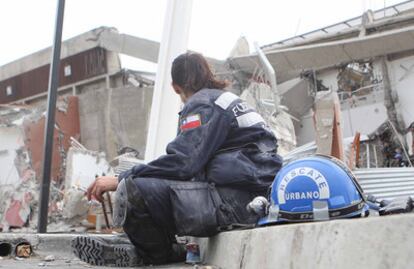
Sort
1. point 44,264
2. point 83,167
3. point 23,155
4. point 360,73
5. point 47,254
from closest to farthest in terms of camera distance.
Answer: point 44,264 → point 47,254 → point 83,167 → point 23,155 → point 360,73

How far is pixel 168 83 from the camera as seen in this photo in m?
7.37

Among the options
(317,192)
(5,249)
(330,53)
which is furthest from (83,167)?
(317,192)

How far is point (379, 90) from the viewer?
19109 mm

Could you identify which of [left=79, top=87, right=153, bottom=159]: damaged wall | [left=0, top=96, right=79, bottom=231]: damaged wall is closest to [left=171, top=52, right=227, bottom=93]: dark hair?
[left=0, top=96, right=79, bottom=231]: damaged wall

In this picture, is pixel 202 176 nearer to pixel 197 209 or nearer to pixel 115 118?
pixel 197 209

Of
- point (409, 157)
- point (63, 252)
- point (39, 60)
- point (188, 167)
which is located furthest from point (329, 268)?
point (39, 60)

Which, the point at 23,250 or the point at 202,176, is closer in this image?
the point at 202,176

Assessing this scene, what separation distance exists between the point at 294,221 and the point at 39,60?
83.6 ft

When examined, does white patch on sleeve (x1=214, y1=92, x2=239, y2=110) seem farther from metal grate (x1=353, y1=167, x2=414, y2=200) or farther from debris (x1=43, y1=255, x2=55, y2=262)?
metal grate (x1=353, y1=167, x2=414, y2=200)

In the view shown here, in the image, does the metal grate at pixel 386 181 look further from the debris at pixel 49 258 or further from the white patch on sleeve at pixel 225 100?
the debris at pixel 49 258

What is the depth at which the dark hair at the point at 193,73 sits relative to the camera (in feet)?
9.51

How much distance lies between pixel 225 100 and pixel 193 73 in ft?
0.99

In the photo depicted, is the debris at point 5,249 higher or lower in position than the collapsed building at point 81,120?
lower

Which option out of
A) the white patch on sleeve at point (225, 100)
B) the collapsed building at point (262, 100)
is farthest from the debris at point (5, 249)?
the collapsed building at point (262, 100)
